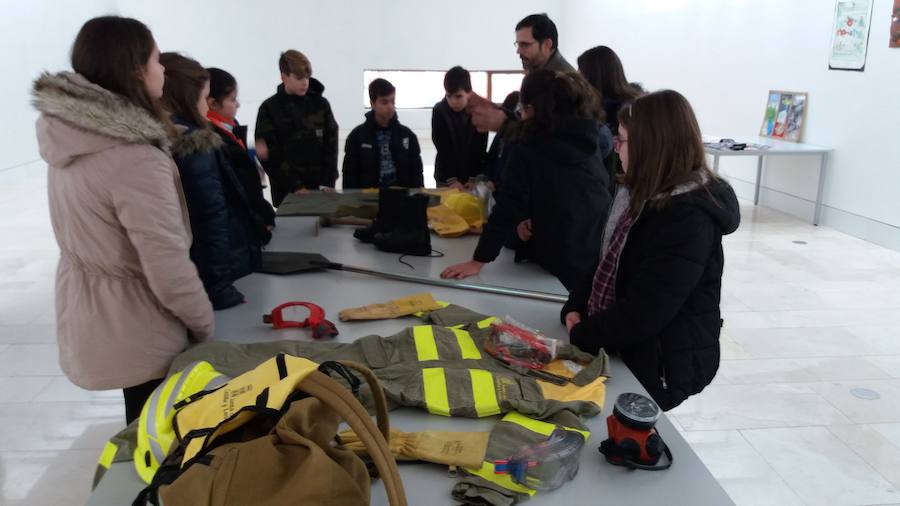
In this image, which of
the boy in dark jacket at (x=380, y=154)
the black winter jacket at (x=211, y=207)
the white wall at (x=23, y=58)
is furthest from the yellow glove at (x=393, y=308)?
the white wall at (x=23, y=58)

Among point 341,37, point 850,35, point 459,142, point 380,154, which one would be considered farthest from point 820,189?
point 341,37

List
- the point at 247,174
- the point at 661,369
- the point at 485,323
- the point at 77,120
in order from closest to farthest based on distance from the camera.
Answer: the point at 77,120, the point at 661,369, the point at 485,323, the point at 247,174

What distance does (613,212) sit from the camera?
6.23ft

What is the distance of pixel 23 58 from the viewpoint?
26.6ft

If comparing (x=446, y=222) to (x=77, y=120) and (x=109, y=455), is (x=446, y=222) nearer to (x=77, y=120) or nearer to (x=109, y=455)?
(x=77, y=120)

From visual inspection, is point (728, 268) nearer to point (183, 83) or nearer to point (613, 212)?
point (613, 212)

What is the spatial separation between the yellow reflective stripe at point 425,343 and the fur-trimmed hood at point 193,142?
768mm

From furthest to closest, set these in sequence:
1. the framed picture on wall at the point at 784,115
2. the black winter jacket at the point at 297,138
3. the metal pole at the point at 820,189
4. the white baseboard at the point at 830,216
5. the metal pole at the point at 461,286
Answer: the framed picture on wall at the point at 784,115
the metal pole at the point at 820,189
the white baseboard at the point at 830,216
the black winter jacket at the point at 297,138
the metal pole at the point at 461,286

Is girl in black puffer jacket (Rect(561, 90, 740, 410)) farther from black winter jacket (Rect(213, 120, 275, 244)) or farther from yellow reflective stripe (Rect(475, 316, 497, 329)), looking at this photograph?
black winter jacket (Rect(213, 120, 275, 244))

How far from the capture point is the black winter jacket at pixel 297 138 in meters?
4.02

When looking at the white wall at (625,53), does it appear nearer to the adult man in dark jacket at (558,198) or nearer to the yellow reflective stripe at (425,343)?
the adult man in dark jacket at (558,198)

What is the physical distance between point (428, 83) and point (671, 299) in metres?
10.6

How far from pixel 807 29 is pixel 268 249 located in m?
5.31

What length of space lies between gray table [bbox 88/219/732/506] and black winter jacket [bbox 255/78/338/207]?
1.09 metres
